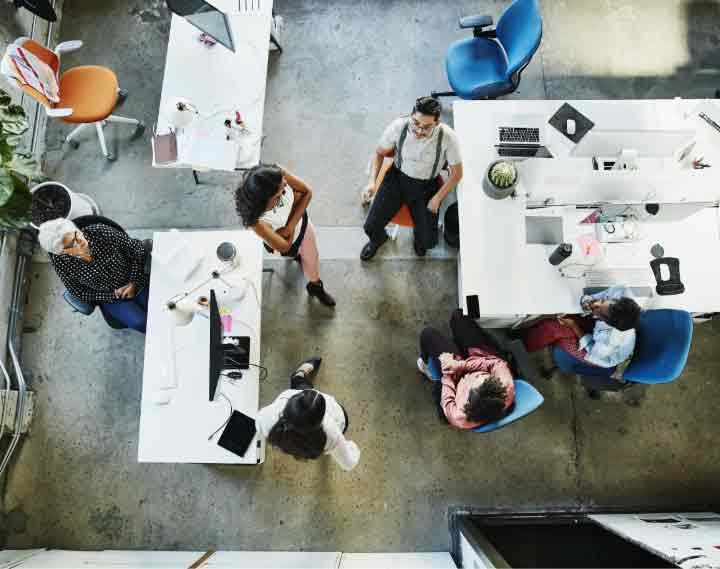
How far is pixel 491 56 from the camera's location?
361cm

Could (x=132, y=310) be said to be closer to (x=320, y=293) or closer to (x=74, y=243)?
(x=74, y=243)

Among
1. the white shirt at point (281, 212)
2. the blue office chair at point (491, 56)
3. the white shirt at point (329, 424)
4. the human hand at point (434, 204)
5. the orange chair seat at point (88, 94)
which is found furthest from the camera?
the orange chair seat at point (88, 94)

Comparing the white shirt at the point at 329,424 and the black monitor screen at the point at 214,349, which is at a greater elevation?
the black monitor screen at the point at 214,349

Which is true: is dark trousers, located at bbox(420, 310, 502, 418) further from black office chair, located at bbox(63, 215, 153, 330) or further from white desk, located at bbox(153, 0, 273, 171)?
black office chair, located at bbox(63, 215, 153, 330)

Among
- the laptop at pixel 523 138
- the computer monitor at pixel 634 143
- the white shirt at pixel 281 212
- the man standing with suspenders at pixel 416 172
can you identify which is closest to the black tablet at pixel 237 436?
the white shirt at pixel 281 212

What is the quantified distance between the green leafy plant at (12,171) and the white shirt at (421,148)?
86.1 inches

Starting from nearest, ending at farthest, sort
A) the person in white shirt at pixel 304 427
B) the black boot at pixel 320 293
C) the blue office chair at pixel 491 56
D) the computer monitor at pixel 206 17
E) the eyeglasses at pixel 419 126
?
the person in white shirt at pixel 304 427
the eyeglasses at pixel 419 126
the computer monitor at pixel 206 17
the blue office chair at pixel 491 56
the black boot at pixel 320 293

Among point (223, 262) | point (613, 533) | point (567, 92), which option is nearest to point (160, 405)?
point (223, 262)

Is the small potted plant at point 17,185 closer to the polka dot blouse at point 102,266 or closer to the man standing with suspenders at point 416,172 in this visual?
the polka dot blouse at point 102,266

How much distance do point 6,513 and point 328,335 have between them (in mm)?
2560

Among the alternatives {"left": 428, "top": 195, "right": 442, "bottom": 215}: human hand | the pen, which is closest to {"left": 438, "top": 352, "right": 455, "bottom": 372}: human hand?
{"left": 428, "top": 195, "right": 442, "bottom": 215}: human hand

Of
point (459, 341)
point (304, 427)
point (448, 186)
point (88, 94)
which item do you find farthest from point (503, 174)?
point (88, 94)

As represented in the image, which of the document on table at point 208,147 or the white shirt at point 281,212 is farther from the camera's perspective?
the document on table at point 208,147

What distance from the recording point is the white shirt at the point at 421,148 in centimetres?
278
